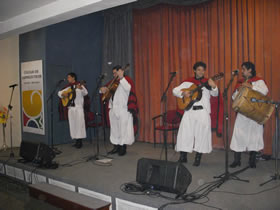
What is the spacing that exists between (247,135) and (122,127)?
2046 millimetres

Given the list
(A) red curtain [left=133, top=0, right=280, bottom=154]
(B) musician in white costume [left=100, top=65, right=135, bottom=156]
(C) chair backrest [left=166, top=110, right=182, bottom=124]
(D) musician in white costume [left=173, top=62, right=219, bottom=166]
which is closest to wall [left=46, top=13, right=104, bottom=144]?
(A) red curtain [left=133, top=0, right=280, bottom=154]

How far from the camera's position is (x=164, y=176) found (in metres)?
2.77

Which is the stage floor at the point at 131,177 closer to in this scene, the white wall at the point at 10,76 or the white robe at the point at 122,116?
the white robe at the point at 122,116

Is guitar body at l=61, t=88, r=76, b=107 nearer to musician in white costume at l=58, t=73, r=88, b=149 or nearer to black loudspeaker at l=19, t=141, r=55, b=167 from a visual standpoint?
musician in white costume at l=58, t=73, r=88, b=149

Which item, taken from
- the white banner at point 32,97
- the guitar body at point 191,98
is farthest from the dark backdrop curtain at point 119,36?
the guitar body at point 191,98

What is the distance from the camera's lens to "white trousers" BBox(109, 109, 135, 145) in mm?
4793

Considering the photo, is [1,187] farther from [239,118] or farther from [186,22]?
[186,22]

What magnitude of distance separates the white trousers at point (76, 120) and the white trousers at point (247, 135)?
3081mm

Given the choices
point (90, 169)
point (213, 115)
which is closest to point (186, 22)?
point (213, 115)

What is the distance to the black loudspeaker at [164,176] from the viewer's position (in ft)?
8.85

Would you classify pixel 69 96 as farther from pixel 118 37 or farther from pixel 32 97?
pixel 118 37

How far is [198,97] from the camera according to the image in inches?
153

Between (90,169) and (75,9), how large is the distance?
2.26 metres

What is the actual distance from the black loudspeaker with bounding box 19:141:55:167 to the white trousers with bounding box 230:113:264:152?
2.70 meters
